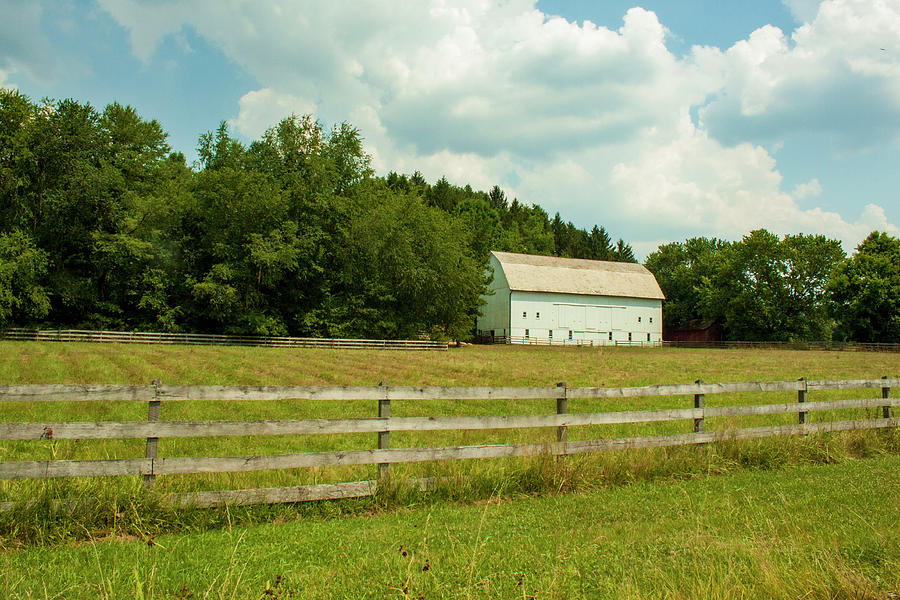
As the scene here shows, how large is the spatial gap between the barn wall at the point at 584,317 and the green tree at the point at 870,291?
18.4 m

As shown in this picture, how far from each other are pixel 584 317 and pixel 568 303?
2390 millimetres

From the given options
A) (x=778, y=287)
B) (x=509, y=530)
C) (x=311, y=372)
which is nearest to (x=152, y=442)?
(x=509, y=530)

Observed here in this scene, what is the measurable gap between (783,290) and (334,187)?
52.7 m

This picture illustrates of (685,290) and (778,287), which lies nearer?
(778,287)

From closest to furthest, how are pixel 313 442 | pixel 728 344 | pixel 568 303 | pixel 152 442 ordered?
pixel 152 442, pixel 313 442, pixel 568 303, pixel 728 344

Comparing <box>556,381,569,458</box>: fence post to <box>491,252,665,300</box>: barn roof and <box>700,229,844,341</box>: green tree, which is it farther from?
<box>700,229,844,341</box>: green tree

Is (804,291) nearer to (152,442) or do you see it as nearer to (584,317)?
(584,317)

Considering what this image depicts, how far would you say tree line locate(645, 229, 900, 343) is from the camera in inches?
2415

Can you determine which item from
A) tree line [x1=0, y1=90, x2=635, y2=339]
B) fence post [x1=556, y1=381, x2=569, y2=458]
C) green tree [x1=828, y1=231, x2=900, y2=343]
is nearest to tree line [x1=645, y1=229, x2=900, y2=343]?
green tree [x1=828, y1=231, x2=900, y2=343]

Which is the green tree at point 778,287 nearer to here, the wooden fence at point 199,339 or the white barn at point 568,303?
the white barn at point 568,303

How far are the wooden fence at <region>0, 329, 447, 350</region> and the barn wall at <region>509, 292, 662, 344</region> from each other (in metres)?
17.8

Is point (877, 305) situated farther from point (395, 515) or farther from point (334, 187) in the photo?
point (395, 515)

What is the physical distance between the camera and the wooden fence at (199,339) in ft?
132

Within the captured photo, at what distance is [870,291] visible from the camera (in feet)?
200
